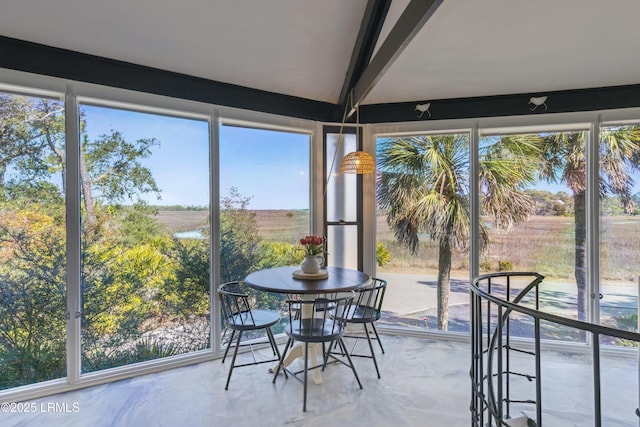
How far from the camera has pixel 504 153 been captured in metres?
3.76

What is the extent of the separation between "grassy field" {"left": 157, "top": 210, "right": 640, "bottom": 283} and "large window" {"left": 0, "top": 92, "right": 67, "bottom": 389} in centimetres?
83

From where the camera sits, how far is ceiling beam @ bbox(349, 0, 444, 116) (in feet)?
6.91

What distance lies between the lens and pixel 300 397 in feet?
8.67

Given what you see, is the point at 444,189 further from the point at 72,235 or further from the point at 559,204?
the point at 72,235

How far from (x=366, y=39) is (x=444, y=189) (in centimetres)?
184

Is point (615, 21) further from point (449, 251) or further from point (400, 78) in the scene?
point (449, 251)

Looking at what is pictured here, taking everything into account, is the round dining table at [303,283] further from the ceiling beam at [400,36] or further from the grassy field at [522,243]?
the ceiling beam at [400,36]

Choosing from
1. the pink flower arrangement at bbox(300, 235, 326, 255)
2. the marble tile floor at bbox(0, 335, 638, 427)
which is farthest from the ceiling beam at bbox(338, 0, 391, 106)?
the marble tile floor at bbox(0, 335, 638, 427)

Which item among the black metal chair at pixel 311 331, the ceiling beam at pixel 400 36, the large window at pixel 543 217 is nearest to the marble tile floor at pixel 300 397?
the black metal chair at pixel 311 331

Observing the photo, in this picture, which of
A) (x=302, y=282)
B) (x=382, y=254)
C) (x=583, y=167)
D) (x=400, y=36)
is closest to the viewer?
(x=400, y=36)

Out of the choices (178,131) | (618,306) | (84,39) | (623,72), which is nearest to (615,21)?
(623,72)

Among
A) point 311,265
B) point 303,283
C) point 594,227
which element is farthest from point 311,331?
point 594,227

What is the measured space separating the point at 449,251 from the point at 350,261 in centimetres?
113

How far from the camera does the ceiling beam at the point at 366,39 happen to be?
2.71 m
